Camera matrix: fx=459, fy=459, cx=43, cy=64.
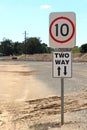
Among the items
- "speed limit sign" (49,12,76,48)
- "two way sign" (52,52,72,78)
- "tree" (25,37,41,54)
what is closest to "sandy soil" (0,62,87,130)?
"two way sign" (52,52,72,78)

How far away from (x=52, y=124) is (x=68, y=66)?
1584 mm

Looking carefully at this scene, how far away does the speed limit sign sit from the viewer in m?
10.5

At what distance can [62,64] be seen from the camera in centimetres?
1053

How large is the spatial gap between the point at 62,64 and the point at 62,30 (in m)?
0.78

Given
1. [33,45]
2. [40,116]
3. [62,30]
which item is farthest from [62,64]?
[33,45]

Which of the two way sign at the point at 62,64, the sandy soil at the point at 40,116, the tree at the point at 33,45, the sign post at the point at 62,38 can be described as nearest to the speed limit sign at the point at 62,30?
the sign post at the point at 62,38

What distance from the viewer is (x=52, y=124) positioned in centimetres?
1115

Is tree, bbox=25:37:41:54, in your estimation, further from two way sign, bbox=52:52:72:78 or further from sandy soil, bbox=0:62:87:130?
two way sign, bbox=52:52:72:78

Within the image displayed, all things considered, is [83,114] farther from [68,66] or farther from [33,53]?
[33,53]

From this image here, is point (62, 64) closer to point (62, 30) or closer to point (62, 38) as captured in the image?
point (62, 38)

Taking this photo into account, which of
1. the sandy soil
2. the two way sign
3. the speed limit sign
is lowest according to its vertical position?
the sandy soil

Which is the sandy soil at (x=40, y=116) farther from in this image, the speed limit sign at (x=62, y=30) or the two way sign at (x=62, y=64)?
the speed limit sign at (x=62, y=30)

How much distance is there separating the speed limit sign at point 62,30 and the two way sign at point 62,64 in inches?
8.4

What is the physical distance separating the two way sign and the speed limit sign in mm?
212
